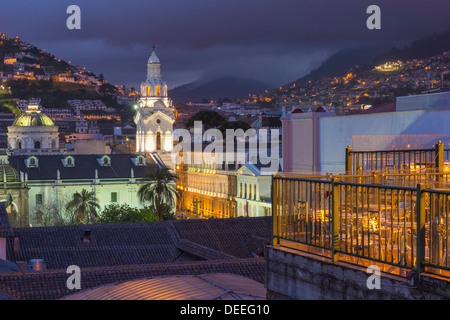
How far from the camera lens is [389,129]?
3238cm

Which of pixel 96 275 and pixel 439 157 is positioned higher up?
pixel 439 157

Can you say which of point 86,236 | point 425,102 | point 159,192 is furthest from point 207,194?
point 86,236

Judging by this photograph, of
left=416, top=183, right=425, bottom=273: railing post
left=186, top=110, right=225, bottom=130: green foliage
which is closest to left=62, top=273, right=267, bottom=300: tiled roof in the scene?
left=416, top=183, right=425, bottom=273: railing post

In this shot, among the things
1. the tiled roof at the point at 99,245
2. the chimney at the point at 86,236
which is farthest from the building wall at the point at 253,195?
the chimney at the point at 86,236

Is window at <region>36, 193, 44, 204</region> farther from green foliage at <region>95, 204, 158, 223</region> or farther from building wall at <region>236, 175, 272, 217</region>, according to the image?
building wall at <region>236, 175, 272, 217</region>

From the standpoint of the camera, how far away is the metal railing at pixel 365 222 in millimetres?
6922

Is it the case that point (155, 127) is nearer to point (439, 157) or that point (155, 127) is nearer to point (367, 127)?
point (367, 127)

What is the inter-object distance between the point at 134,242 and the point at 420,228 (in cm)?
2103

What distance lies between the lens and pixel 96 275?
634 inches

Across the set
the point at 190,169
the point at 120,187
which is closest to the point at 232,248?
the point at 120,187

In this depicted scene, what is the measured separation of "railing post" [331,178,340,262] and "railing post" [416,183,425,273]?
1.07 m
